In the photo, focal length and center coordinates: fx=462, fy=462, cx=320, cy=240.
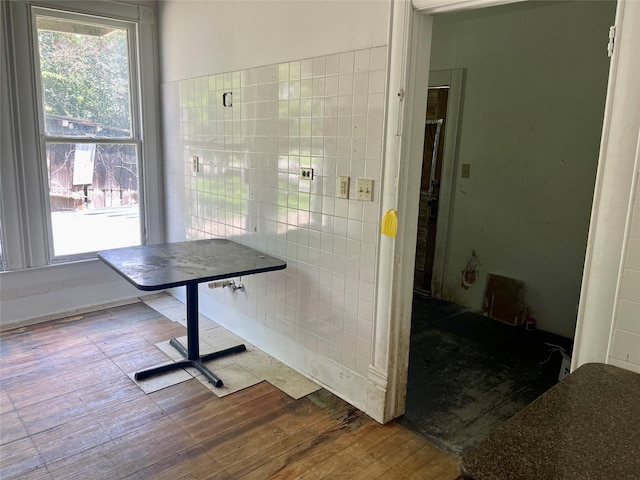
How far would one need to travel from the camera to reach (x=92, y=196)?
3.87m

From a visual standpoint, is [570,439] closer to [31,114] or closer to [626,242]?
[626,242]

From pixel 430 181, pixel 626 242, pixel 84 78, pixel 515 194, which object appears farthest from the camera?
pixel 430 181

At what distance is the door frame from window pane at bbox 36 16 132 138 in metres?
2.73

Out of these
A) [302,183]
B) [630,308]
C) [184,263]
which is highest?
[302,183]

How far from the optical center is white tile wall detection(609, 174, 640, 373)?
1.46m

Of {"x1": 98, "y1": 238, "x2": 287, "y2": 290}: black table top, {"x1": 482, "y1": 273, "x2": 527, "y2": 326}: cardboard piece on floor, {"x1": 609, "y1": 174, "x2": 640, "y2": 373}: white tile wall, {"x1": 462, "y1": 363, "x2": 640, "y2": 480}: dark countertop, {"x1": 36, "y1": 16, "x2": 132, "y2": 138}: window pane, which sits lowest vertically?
{"x1": 482, "y1": 273, "x2": 527, "y2": 326}: cardboard piece on floor

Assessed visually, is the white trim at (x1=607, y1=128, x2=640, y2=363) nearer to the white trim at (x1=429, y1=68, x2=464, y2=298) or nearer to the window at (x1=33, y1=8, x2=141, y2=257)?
the white trim at (x1=429, y1=68, x2=464, y2=298)

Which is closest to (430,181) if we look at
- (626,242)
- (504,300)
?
(504,300)

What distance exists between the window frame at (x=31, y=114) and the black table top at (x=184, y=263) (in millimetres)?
1081

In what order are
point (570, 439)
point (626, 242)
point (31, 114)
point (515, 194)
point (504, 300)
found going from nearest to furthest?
point (570, 439) < point (626, 242) < point (31, 114) < point (515, 194) < point (504, 300)

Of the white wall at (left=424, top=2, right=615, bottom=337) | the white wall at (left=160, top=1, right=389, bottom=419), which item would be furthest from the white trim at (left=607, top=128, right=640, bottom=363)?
the white wall at (left=424, top=2, right=615, bottom=337)

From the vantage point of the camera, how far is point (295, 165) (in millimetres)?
2762

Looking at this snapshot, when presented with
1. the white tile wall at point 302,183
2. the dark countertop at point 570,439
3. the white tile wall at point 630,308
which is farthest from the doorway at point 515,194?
the dark countertop at point 570,439

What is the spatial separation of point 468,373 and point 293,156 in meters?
1.79
